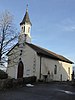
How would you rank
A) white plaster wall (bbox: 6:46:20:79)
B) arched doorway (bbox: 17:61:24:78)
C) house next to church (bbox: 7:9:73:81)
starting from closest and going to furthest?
house next to church (bbox: 7:9:73:81) < arched doorway (bbox: 17:61:24:78) < white plaster wall (bbox: 6:46:20:79)

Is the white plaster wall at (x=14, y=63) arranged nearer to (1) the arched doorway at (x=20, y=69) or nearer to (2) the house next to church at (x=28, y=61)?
(2) the house next to church at (x=28, y=61)

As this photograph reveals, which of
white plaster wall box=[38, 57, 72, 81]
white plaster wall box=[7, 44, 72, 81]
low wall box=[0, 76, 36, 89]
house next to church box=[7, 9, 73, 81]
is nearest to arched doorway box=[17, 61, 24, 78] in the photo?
house next to church box=[7, 9, 73, 81]

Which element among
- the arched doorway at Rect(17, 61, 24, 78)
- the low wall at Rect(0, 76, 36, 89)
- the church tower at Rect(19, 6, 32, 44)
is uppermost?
the church tower at Rect(19, 6, 32, 44)

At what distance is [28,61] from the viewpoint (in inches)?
1422

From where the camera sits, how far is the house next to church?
35062 millimetres

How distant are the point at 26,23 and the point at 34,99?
27.4m

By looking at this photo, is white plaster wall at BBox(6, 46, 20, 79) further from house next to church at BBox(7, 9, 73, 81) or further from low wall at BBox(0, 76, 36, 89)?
low wall at BBox(0, 76, 36, 89)

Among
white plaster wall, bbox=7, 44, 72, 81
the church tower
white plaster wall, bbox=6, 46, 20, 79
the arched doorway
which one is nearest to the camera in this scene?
white plaster wall, bbox=7, 44, 72, 81

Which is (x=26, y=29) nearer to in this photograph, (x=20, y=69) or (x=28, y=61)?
(x=28, y=61)

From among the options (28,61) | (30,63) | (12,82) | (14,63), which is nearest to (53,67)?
(30,63)

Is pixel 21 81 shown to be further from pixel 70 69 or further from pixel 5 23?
pixel 70 69

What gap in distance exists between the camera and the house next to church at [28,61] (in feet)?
115

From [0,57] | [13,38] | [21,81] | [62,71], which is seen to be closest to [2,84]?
[21,81]

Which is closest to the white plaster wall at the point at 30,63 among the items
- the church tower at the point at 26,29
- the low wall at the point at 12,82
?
the church tower at the point at 26,29
